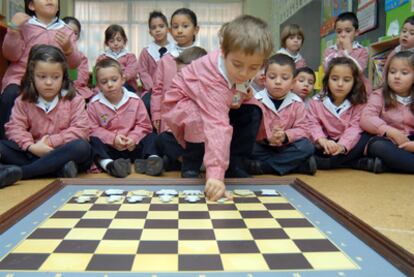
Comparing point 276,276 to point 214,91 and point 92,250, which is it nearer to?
point 92,250

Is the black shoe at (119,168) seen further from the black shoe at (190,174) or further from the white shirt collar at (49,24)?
the white shirt collar at (49,24)

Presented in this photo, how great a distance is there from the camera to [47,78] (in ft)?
6.75

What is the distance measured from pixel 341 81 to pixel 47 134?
1.64 metres

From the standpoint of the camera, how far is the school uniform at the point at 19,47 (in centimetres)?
224

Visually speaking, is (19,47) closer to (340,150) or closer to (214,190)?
(214,190)

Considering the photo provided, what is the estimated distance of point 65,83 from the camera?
2.18 m

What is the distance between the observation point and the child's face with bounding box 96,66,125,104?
2371 mm

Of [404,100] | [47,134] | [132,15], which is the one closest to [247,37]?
[47,134]

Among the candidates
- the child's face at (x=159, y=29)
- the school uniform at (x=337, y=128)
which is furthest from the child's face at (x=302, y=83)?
the child's face at (x=159, y=29)

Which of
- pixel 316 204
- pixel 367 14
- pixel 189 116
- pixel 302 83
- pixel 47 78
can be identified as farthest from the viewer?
pixel 367 14

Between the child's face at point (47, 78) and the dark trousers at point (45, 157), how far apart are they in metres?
0.28

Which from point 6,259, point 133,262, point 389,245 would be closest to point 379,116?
point 389,245

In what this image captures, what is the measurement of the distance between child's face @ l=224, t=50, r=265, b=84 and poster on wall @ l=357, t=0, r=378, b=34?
8.51 ft

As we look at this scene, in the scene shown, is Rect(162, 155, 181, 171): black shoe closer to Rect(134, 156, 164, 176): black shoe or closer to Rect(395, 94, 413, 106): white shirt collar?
Rect(134, 156, 164, 176): black shoe
